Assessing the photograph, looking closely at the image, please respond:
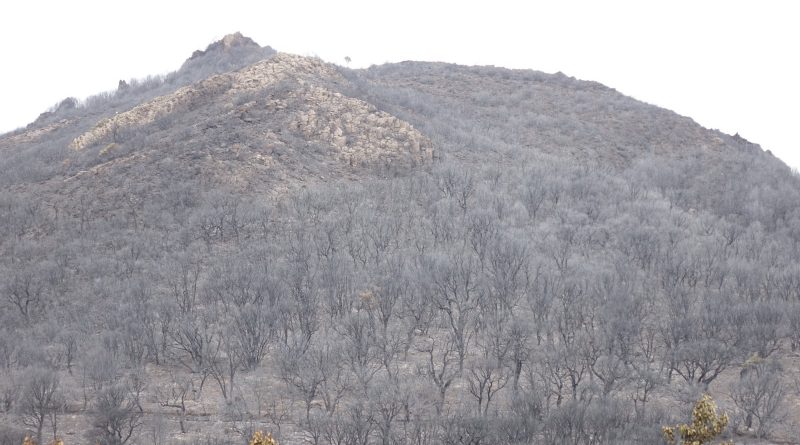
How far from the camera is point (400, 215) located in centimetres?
4488

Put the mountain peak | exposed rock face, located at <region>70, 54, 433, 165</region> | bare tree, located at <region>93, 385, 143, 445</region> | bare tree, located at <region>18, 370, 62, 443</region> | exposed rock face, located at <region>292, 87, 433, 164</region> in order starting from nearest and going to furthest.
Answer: bare tree, located at <region>93, 385, 143, 445</region>
bare tree, located at <region>18, 370, 62, 443</region>
exposed rock face, located at <region>292, 87, 433, 164</region>
exposed rock face, located at <region>70, 54, 433, 165</region>
the mountain peak

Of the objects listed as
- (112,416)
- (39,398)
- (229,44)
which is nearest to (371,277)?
(112,416)

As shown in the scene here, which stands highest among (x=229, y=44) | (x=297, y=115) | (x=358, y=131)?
(x=229, y=44)

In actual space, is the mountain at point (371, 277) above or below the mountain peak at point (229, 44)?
below

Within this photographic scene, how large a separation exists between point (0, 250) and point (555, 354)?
114 ft

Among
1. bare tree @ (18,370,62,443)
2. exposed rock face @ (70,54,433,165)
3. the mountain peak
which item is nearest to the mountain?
bare tree @ (18,370,62,443)

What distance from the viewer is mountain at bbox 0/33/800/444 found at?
1036 inches

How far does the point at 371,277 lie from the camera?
37.4 meters

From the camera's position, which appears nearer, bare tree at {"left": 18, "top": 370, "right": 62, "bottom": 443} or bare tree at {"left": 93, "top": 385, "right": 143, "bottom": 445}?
bare tree at {"left": 93, "top": 385, "right": 143, "bottom": 445}

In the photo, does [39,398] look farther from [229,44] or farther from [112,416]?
[229,44]

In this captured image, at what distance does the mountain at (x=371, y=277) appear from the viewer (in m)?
26.3

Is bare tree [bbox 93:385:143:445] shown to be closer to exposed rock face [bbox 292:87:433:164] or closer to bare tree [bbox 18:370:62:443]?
bare tree [bbox 18:370:62:443]

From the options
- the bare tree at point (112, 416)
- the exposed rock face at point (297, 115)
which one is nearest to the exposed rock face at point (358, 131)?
the exposed rock face at point (297, 115)

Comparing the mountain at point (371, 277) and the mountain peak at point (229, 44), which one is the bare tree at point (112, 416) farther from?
the mountain peak at point (229, 44)
